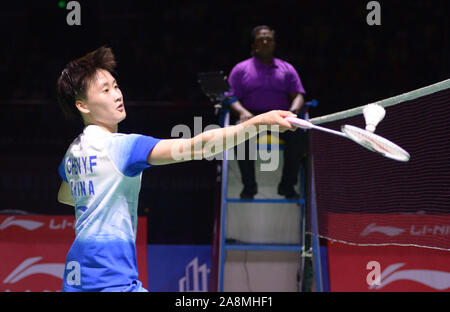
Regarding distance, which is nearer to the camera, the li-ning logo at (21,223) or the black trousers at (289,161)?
the black trousers at (289,161)

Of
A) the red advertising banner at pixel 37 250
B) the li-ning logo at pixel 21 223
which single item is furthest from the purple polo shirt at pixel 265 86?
the li-ning logo at pixel 21 223

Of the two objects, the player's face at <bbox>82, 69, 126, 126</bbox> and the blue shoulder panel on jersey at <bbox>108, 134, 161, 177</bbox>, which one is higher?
the player's face at <bbox>82, 69, 126, 126</bbox>

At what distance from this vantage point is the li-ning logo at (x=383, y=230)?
4273 mm

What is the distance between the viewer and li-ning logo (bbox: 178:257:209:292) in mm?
5035

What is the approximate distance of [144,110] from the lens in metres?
5.84

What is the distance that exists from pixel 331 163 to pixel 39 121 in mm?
3033

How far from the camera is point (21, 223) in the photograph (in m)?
5.12

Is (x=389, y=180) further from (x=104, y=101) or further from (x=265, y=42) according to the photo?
(x=104, y=101)

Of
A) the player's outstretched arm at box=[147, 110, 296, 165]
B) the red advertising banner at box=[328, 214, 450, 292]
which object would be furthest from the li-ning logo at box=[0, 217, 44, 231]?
the player's outstretched arm at box=[147, 110, 296, 165]

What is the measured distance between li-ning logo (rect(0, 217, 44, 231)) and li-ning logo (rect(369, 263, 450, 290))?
2856 mm

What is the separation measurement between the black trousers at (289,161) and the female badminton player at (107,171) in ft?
8.09

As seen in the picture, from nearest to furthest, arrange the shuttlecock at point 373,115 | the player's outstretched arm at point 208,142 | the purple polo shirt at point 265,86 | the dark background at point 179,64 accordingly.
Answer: the player's outstretched arm at point 208,142 → the shuttlecock at point 373,115 → the purple polo shirt at point 265,86 → the dark background at point 179,64

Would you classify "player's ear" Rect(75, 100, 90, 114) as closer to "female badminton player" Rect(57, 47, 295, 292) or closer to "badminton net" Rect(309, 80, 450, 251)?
"female badminton player" Rect(57, 47, 295, 292)

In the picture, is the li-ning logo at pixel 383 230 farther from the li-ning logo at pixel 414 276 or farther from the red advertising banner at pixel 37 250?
the red advertising banner at pixel 37 250
